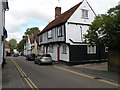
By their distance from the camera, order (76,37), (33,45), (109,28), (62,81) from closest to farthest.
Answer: (62,81)
(109,28)
(76,37)
(33,45)

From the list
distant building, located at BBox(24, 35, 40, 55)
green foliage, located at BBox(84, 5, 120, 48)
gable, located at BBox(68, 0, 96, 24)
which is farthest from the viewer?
distant building, located at BBox(24, 35, 40, 55)

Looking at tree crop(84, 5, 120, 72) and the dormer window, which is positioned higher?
the dormer window

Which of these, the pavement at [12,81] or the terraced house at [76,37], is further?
the terraced house at [76,37]

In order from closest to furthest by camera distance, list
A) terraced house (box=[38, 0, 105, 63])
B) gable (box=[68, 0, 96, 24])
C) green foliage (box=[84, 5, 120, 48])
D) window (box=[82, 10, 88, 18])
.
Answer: green foliage (box=[84, 5, 120, 48]) < terraced house (box=[38, 0, 105, 63]) < gable (box=[68, 0, 96, 24]) < window (box=[82, 10, 88, 18])

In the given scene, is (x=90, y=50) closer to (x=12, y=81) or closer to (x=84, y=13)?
(x=84, y=13)

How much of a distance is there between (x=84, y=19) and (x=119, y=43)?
33.5 ft

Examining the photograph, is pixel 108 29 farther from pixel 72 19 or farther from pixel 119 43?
pixel 72 19

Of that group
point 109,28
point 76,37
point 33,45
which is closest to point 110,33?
point 109,28

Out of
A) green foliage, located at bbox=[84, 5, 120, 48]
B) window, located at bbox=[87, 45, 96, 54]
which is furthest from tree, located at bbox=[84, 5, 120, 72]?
window, located at bbox=[87, 45, 96, 54]

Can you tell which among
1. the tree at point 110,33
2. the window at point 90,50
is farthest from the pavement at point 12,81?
the window at point 90,50

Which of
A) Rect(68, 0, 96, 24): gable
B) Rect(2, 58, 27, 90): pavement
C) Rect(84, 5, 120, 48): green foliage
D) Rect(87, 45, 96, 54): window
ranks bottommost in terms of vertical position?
Rect(2, 58, 27, 90): pavement

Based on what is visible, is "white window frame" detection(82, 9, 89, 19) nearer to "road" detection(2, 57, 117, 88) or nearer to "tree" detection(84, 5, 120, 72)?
"tree" detection(84, 5, 120, 72)

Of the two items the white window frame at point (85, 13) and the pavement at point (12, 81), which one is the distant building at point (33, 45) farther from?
the pavement at point (12, 81)

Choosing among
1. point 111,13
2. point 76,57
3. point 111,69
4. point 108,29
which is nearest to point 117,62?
point 111,69
